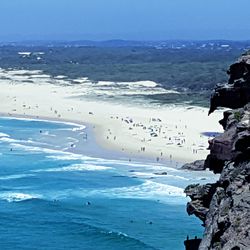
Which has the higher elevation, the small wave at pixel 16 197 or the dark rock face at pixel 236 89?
the dark rock face at pixel 236 89

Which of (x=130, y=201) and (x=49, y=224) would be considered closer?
(x=49, y=224)

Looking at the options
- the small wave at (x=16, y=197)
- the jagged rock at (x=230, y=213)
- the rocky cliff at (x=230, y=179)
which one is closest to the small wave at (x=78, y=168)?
the small wave at (x=16, y=197)

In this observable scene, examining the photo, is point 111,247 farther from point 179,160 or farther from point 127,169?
point 179,160

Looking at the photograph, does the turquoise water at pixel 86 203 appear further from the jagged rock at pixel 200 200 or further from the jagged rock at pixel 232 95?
the jagged rock at pixel 232 95

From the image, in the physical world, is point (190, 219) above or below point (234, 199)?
below

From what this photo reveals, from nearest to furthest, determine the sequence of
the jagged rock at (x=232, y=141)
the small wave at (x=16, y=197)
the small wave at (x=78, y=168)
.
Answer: the jagged rock at (x=232, y=141)
the small wave at (x=16, y=197)
the small wave at (x=78, y=168)

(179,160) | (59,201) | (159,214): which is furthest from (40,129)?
(159,214)
